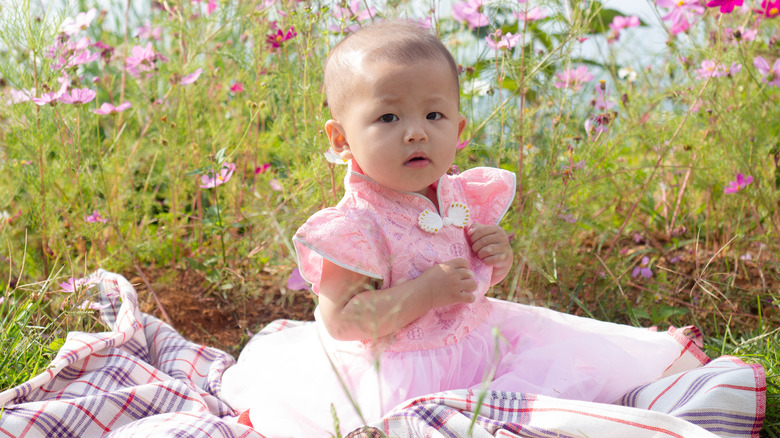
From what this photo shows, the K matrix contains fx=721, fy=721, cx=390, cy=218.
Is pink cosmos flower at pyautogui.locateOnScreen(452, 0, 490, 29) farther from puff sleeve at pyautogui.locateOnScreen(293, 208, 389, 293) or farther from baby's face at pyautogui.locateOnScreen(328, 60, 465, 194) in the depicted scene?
puff sleeve at pyautogui.locateOnScreen(293, 208, 389, 293)

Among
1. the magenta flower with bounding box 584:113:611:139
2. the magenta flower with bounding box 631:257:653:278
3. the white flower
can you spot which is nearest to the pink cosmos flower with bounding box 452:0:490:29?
the white flower

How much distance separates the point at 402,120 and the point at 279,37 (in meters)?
0.76

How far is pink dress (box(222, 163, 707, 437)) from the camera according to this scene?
1.44 m

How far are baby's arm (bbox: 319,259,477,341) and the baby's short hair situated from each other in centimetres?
35

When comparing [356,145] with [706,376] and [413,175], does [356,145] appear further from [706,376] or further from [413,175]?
[706,376]

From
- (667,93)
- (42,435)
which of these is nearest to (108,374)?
(42,435)

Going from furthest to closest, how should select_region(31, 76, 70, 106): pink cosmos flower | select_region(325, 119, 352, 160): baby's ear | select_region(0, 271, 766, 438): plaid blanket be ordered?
select_region(31, 76, 70, 106): pink cosmos flower < select_region(325, 119, 352, 160): baby's ear < select_region(0, 271, 766, 438): plaid blanket

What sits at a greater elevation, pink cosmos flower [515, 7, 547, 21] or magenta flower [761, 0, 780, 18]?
magenta flower [761, 0, 780, 18]

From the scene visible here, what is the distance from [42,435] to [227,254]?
96 centimetres

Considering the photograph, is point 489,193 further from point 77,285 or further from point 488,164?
point 77,285

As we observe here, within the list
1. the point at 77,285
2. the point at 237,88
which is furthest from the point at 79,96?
the point at 237,88

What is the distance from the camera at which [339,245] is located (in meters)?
1.38

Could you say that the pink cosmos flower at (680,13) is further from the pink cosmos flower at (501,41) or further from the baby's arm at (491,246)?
the baby's arm at (491,246)

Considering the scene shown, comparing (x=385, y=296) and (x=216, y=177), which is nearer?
(x=385, y=296)
